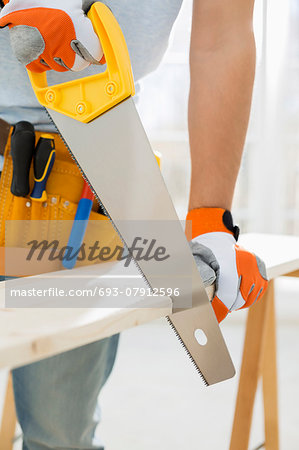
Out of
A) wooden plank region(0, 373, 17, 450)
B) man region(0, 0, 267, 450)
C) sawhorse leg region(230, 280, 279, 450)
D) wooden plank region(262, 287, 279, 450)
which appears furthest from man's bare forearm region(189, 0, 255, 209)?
wooden plank region(0, 373, 17, 450)

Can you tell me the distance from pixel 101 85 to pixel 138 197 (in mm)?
134

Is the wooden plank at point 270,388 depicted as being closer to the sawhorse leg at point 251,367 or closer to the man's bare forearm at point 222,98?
the sawhorse leg at point 251,367

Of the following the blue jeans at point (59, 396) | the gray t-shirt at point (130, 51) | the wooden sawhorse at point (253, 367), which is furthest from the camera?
the wooden sawhorse at point (253, 367)

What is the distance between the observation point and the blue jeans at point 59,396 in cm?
93

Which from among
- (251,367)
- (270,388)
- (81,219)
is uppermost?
(81,219)

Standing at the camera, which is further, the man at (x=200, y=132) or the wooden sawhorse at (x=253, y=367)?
the wooden sawhorse at (x=253, y=367)

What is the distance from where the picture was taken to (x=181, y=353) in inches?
91.0

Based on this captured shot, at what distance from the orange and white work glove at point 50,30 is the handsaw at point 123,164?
0.06 ft

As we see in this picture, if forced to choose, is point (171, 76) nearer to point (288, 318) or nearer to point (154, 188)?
point (288, 318)

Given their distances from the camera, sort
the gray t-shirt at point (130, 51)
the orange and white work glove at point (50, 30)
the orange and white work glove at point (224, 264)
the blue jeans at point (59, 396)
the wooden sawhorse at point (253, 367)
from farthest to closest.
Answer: the wooden sawhorse at point (253, 367)
the blue jeans at point (59, 396)
the gray t-shirt at point (130, 51)
the orange and white work glove at point (224, 264)
the orange and white work glove at point (50, 30)

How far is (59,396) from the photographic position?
941 millimetres

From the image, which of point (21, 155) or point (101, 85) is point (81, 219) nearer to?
point (21, 155)

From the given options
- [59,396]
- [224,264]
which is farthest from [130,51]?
[59,396]

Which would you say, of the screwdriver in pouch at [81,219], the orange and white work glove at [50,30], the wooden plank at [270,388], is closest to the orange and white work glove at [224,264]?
the screwdriver in pouch at [81,219]
